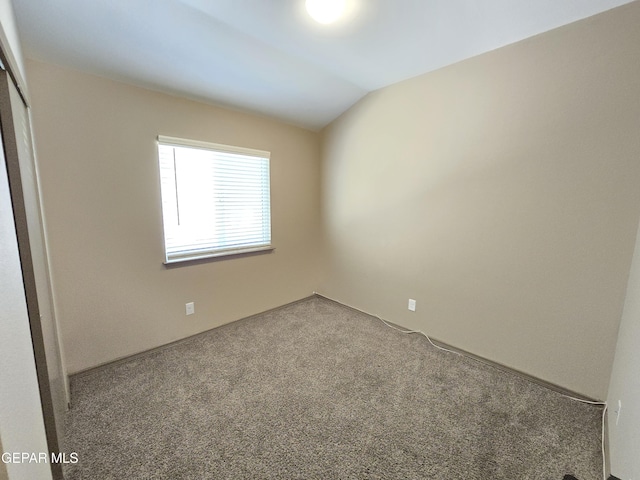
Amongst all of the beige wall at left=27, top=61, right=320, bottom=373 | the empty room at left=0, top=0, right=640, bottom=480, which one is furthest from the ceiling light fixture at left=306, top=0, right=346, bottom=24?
the beige wall at left=27, top=61, right=320, bottom=373

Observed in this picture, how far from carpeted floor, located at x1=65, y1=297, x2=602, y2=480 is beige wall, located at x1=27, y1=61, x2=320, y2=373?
297 mm

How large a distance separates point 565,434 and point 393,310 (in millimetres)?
1532

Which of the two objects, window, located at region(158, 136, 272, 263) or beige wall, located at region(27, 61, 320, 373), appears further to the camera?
window, located at region(158, 136, 272, 263)

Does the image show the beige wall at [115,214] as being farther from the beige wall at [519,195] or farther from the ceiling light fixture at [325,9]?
the beige wall at [519,195]

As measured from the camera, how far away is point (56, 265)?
1.86 metres

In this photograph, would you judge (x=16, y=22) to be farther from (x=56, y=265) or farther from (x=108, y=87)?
(x=56, y=265)

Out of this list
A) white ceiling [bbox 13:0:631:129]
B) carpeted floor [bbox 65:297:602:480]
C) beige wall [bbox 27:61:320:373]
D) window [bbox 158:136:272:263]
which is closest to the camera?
carpeted floor [bbox 65:297:602:480]

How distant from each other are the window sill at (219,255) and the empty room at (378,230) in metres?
0.05

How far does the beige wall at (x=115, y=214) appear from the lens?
1807 millimetres

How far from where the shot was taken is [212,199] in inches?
103

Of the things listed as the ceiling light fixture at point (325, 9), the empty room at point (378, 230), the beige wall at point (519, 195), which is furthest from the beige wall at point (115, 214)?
the beige wall at point (519, 195)

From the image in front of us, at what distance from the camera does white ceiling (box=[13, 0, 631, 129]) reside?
61.0 inches

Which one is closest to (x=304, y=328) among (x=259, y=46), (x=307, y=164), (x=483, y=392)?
(x=483, y=392)

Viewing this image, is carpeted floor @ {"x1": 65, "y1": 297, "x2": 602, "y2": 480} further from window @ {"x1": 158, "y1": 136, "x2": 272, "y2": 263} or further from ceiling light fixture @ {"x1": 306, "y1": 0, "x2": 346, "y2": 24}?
ceiling light fixture @ {"x1": 306, "y1": 0, "x2": 346, "y2": 24}
